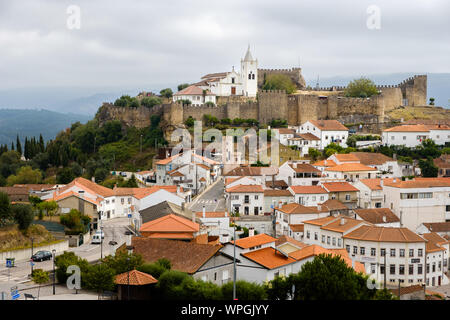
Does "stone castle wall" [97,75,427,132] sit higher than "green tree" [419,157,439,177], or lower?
higher

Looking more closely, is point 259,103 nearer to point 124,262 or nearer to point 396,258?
point 396,258

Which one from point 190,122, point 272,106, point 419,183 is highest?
point 272,106

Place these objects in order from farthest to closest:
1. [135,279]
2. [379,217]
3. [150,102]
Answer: [150,102], [379,217], [135,279]

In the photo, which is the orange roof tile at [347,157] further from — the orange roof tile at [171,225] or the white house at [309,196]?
the orange roof tile at [171,225]

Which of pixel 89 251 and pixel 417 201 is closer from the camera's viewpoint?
pixel 89 251

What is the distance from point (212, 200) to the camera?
47906 mm

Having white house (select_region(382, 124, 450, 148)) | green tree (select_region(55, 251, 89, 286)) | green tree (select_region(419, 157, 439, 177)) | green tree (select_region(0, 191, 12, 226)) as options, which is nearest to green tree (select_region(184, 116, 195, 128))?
white house (select_region(382, 124, 450, 148))

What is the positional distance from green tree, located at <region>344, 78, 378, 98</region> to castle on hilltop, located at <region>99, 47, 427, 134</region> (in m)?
1.16

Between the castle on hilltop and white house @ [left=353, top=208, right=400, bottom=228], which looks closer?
white house @ [left=353, top=208, right=400, bottom=228]

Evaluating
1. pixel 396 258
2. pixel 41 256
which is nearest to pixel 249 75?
pixel 396 258

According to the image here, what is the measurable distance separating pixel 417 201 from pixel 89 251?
998 inches

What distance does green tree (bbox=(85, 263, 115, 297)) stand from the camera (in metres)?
23.5

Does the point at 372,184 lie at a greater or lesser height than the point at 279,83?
lesser

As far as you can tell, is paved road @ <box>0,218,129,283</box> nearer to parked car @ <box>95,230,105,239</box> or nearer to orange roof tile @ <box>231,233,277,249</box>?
parked car @ <box>95,230,105,239</box>
